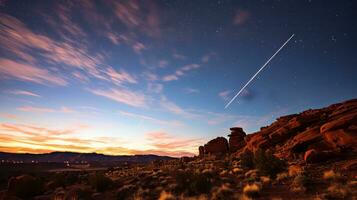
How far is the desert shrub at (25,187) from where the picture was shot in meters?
21.2

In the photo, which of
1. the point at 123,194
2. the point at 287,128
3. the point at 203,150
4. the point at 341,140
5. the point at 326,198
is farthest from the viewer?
the point at 203,150

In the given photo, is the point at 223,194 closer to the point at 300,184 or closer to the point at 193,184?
the point at 193,184

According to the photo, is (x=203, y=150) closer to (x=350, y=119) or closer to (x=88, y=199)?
(x=350, y=119)

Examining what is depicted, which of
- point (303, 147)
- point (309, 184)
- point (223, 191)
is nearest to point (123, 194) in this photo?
point (223, 191)

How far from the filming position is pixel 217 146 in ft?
198

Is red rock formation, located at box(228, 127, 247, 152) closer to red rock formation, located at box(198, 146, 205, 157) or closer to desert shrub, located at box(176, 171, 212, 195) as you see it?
red rock formation, located at box(198, 146, 205, 157)

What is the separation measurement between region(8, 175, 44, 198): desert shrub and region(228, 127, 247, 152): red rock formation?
136 ft

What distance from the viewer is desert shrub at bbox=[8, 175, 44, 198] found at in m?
21.2

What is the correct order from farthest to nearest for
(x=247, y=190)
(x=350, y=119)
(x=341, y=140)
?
(x=350, y=119)
(x=341, y=140)
(x=247, y=190)

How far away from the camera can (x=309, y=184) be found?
13.9 m

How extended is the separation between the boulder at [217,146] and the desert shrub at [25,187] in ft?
136

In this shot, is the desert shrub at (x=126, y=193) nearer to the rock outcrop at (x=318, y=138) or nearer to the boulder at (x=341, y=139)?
the rock outcrop at (x=318, y=138)

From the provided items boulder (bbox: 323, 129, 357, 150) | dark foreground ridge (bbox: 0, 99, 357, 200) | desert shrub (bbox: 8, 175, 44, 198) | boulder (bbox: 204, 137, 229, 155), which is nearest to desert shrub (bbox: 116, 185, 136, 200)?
dark foreground ridge (bbox: 0, 99, 357, 200)

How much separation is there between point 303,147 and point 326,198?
60.3ft
